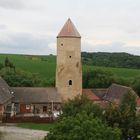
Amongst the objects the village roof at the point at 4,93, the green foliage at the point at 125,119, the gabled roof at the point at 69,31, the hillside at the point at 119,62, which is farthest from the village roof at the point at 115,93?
the hillside at the point at 119,62

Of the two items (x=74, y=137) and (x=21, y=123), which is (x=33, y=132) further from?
(x=74, y=137)

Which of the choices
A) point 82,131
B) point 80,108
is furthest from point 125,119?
point 82,131

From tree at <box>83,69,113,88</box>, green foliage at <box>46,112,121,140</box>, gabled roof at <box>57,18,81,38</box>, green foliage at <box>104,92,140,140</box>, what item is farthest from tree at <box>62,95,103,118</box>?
tree at <box>83,69,113,88</box>

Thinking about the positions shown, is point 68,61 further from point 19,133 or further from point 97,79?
point 97,79

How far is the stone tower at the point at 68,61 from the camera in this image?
64.8 m

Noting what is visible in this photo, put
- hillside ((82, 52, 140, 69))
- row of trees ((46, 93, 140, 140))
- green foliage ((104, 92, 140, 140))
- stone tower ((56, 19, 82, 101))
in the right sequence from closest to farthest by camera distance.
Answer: row of trees ((46, 93, 140, 140))
green foliage ((104, 92, 140, 140))
stone tower ((56, 19, 82, 101))
hillside ((82, 52, 140, 69))

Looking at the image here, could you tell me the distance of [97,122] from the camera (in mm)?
31453

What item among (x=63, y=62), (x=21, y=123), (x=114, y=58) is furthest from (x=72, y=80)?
(x=114, y=58)

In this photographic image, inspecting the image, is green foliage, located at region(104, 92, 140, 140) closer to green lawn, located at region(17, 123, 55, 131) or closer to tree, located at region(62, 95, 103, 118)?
tree, located at region(62, 95, 103, 118)

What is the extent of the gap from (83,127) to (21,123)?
90.8ft

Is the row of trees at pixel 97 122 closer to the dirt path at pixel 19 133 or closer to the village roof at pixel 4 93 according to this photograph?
the dirt path at pixel 19 133

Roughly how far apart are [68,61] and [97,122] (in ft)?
111

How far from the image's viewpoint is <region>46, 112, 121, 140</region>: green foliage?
30094 millimetres

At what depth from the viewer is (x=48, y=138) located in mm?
31094
